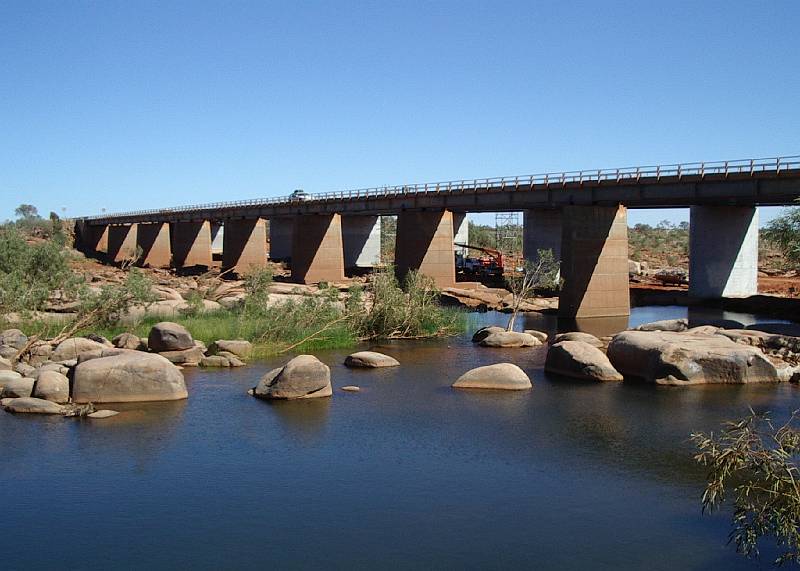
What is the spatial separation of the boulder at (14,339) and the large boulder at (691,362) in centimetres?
2000

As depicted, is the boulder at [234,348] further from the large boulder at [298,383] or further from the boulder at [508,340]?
the boulder at [508,340]

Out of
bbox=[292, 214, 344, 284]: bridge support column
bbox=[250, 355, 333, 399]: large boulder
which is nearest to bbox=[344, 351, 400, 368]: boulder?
bbox=[250, 355, 333, 399]: large boulder

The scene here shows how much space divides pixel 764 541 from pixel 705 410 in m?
9.26

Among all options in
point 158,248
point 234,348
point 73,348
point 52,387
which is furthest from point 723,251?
point 158,248

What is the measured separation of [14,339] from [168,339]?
5023 mm

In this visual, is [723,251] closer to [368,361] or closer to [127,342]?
[368,361]

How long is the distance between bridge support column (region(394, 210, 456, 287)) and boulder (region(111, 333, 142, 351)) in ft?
101

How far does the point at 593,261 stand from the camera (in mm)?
49188

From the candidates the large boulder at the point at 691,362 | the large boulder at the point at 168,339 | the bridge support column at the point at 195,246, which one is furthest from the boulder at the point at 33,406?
the bridge support column at the point at 195,246

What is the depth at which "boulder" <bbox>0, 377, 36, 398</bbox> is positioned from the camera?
76.4ft

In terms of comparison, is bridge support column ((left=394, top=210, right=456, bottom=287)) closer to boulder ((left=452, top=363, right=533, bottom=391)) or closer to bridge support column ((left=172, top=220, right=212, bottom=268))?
boulder ((left=452, top=363, right=533, bottom=391))

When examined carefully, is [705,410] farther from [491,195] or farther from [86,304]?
[491,195]

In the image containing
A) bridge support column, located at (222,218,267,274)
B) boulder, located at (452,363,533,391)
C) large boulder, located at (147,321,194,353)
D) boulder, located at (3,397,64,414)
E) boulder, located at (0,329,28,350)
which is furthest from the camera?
bridge support column, located at (222,218,267,274)

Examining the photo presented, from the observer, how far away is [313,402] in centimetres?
2417
